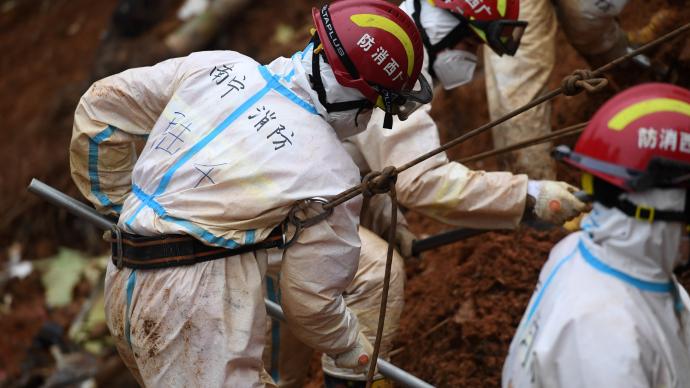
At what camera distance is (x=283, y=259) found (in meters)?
3.67

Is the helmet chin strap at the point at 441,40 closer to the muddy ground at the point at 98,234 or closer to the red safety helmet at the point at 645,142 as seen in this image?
the muddy ground at the point at 98,234

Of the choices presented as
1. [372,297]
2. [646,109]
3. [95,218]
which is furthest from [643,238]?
[95,218]

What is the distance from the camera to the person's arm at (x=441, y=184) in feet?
14.8

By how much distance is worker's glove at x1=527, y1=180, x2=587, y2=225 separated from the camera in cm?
444

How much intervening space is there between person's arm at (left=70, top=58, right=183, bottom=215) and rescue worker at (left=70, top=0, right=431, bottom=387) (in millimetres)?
149

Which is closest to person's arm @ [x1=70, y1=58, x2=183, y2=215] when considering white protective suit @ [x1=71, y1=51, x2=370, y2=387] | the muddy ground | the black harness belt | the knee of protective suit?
white protective suit @ [x1=71, y1=51, x2=370, y2=387]

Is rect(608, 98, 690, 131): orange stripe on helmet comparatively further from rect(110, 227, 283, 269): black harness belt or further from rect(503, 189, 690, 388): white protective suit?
rect(110, 227, 283, 269): black harness belt

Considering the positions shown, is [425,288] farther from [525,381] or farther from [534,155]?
[525,381]

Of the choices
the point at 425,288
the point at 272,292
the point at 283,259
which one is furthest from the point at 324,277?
the point at 425,288

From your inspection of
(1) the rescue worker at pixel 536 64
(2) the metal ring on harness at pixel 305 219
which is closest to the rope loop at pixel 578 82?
(2) the metal ring on harness at pixel 305 219

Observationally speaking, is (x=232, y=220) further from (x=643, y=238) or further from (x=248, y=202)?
(x=643, y=238)

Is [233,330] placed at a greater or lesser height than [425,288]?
greater

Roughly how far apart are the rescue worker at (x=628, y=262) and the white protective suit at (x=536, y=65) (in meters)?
3.00

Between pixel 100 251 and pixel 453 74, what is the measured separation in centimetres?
569
